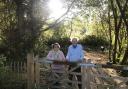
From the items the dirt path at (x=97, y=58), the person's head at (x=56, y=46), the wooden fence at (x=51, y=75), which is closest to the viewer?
the wooden fence at (x=51, y=75)

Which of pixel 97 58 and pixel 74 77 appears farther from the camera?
pixel 97 58

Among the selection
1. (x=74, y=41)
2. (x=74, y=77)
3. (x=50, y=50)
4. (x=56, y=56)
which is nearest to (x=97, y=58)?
(x=50, y=50)

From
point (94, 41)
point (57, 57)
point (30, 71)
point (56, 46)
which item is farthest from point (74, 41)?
point (94, 41)

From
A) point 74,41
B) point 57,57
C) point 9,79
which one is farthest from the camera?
point 9,79

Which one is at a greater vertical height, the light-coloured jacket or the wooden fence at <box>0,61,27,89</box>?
the light-coloured jacket

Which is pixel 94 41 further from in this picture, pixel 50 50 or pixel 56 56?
pixel 56 56

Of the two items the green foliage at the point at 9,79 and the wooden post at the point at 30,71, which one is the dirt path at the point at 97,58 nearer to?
the green foliage at the point at 9,79

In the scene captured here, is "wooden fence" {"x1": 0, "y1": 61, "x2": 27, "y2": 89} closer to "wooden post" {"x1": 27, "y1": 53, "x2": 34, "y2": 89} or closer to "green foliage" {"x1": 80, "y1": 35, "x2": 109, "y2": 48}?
"wooden post" {"x1": 27, "y1": 53, "x2": 34, "y2": 89}

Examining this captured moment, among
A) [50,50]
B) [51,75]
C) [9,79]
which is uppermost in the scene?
[50,50]

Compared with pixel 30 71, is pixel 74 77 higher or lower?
lower

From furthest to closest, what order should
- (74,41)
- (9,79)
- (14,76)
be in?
(14,76) < (9,79) < (74,41)

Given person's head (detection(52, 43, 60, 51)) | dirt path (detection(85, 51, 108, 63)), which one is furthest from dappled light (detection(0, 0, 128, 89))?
dirt path (detection(85, 51, 108, 63))

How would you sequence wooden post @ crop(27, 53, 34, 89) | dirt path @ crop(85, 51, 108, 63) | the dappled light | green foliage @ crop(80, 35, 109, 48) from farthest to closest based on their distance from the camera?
green foliage @ crop(80, 35, 109, 48), dirt path @ crop(85, 51, 108, 63), wooden post @ crop(27, 53, 34, 89), the dappled light

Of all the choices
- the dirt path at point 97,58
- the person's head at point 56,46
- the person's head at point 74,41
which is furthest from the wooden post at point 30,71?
the dirt path at point 97,58
